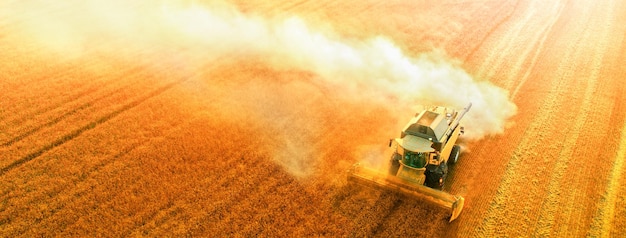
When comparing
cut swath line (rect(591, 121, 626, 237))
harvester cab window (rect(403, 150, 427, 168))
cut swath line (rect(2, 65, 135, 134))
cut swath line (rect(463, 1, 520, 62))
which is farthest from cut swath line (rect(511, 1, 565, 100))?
cut swath line (rect(2, 65, 135, 134))

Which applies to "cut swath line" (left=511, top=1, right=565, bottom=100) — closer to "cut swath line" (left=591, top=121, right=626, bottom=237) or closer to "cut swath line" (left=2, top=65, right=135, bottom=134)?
"cut swath line" (left=591, top=121, right=626, bottom=237)

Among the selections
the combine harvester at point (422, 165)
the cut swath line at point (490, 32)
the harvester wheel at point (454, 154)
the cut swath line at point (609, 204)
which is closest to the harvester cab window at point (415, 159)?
the combine harvester at point (422, 165)

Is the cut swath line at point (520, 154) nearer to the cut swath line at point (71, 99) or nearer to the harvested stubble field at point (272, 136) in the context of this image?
the harvested stubble field at point (272, 136)

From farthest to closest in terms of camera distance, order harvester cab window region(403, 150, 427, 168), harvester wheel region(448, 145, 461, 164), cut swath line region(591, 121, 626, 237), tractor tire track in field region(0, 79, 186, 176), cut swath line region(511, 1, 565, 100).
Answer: cut swath line region(511, 1, 565, 100) < tractor tire track in field region(0, 79, 186, 176) < harvester wheel region(448, 145, 461, 164) < harvester cab window region(403, 150, 427, 168) < cut swath line region(591, 121, 626, 237)

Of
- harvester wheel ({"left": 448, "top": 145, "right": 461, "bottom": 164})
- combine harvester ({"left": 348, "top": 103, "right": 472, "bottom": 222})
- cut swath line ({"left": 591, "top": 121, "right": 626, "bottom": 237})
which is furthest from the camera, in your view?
harvester wheel ({"left": 448, "top": 145, "right": 461, "bottom": 164})

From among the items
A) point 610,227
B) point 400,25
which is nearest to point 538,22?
point 400,25

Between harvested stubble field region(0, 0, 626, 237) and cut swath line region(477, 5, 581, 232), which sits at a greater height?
harvested stubble field region(0, 0, 626, 237)

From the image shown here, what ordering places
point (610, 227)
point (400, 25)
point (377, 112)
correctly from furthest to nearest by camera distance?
point (400, 25)
point (377, 112)
point (610, 227)

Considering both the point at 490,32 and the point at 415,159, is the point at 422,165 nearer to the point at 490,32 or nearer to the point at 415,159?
the point at 415,159

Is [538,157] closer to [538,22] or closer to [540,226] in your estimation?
[540,226]

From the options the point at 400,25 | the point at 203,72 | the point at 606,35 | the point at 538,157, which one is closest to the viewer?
the point at 538,157
